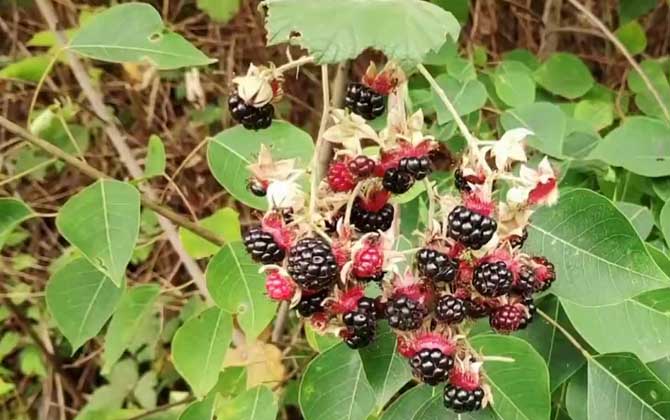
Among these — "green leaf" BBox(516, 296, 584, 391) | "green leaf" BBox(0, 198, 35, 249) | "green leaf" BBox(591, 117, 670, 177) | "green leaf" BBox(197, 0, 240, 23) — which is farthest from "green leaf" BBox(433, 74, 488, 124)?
"green leaf" BBox(197, 0, 240, 23)

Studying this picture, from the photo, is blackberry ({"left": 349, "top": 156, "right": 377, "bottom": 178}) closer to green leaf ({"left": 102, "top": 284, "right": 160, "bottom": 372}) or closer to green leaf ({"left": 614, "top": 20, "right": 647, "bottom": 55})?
green leaf ({"left": 102, "top": 284, "right": 160, "bottom": 372})

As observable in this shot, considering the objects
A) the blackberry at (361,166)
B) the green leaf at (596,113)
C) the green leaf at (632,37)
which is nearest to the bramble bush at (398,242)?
the blackberry at (361,166)

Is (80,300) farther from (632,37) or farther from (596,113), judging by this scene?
(632,37)

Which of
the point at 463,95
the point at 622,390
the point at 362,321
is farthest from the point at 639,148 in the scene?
the point at 362,321

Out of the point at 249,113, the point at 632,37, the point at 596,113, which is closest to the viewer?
the point at 249,113

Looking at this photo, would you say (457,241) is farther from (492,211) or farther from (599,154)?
(599,154)

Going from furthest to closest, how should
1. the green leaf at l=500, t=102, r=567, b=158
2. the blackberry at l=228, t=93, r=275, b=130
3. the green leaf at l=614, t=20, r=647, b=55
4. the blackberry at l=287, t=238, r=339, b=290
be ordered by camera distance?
the green leaf at l=614, t=20, r=647, b=55, the green leaf at l=500, t=102, r=567, b=158, the blackberry at l=228, t=93, r=275, b=130, the blackberry at l=287, t=238, r=339, b=290

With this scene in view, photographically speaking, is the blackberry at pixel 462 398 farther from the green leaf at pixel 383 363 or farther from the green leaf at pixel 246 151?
the green leaf at pixel 246 151
